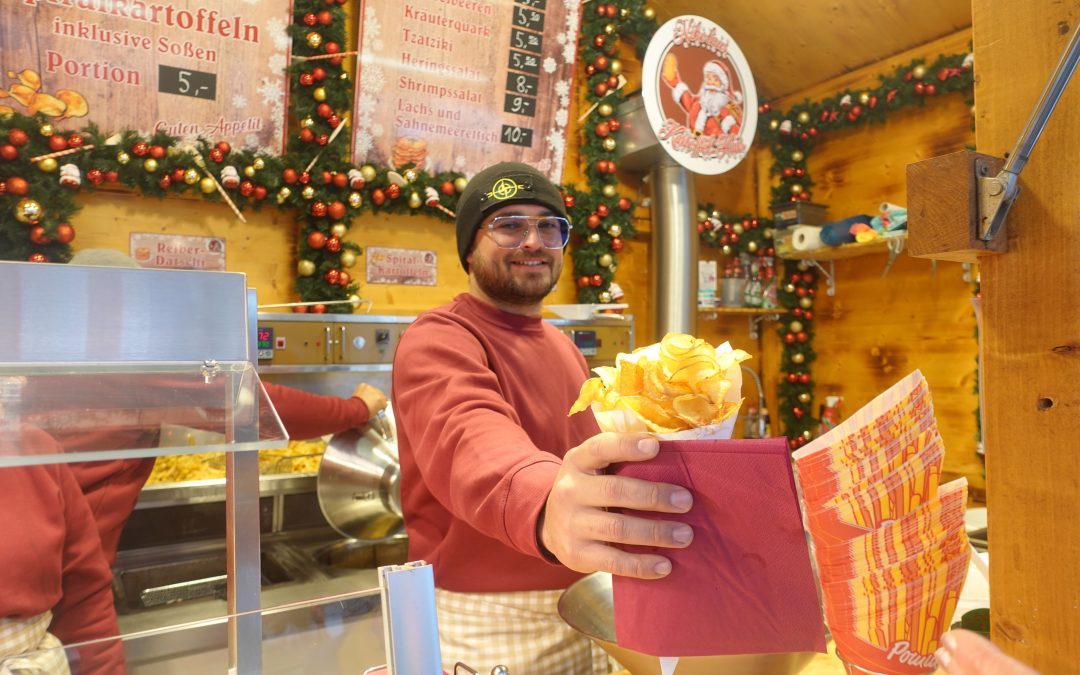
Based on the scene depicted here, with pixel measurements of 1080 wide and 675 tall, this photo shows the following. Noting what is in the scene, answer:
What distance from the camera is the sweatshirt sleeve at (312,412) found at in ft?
7.70

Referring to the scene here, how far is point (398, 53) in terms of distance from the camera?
3.49 m

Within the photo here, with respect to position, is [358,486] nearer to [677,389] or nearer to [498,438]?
[498,438]

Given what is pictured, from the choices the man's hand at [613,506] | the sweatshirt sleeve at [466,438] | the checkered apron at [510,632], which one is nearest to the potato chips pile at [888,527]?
the man's hand at [613,506]

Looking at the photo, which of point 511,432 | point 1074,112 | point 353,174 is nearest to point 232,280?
point 511,432

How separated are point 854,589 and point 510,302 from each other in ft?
3.73

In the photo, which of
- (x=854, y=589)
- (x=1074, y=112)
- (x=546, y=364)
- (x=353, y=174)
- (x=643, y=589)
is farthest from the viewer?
(x=353, y=174)

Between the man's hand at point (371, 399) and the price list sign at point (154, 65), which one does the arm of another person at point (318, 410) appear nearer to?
the man's hand at point (371, 399)

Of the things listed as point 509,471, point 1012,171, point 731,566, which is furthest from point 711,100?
point 731,566

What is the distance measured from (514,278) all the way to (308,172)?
195cm

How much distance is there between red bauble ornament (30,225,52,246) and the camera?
264 cm

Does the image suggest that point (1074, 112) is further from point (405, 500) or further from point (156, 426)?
point (405, 500)

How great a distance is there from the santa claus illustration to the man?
73.7 inches

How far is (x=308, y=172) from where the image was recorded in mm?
3279

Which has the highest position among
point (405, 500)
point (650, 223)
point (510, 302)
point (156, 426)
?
point (650, 223)
